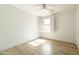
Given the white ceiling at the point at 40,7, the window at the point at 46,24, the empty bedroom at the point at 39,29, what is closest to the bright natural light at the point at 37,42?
the empty bedroom at the point at 39,29

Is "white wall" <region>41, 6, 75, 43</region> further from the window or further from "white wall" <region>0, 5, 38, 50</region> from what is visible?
"white wall" <region>0, 5, 38, 50</region>

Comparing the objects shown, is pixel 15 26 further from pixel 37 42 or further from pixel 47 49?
pixel 47 49

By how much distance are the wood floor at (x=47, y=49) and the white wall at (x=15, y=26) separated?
10 centimetres

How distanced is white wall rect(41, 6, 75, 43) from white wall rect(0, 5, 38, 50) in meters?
0.27

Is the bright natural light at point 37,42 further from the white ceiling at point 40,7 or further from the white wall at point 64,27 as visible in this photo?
the white ceiling at point 40,7

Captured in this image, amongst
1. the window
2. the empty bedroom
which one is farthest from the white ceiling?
the window

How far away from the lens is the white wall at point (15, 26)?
1.43m

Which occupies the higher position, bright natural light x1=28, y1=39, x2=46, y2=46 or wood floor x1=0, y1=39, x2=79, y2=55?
bright natural light x1=28, y1=39, x2=46, y2=46

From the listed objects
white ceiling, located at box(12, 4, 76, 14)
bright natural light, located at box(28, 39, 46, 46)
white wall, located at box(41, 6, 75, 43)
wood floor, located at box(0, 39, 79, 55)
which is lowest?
wood floor, located at box(0, 39, 79, 55)

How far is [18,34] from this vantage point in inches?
59.0

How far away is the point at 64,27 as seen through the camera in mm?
1489

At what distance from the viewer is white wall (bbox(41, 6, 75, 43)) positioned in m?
1.45
